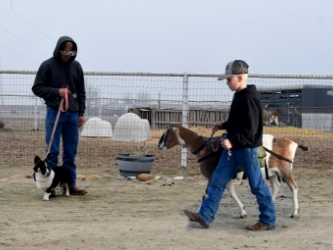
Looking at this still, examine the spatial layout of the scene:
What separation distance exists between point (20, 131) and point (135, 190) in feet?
42.0

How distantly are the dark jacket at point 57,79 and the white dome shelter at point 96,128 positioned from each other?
9849 mm

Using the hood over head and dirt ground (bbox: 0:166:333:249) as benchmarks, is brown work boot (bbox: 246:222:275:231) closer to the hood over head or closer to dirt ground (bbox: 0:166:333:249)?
dirt ground (bbox: 0:166:333:249)

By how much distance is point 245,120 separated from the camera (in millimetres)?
5496

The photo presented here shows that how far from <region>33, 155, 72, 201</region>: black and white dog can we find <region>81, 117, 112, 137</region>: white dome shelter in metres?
9.87

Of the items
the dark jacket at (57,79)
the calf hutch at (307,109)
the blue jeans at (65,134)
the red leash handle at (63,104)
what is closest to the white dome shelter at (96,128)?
the calf hutch at (307,109)

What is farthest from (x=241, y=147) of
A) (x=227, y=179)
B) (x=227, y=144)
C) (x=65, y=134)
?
(x=65, y=134)

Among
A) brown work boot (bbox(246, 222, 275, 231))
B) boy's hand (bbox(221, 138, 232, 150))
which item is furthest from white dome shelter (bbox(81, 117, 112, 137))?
boy's hand (bbox(221, 138, 232, 150))

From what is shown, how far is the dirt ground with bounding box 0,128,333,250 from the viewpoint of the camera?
5199 millimetres

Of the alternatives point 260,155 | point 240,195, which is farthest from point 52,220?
point 240,195

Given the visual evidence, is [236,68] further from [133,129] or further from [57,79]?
[133,129]

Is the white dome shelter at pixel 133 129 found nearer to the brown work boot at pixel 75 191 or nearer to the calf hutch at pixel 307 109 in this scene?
the calf hutch at pixel 307 109

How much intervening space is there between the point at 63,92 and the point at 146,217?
2335 millimetres

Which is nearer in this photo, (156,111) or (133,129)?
(133,129)

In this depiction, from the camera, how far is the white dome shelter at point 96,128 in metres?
18.2
